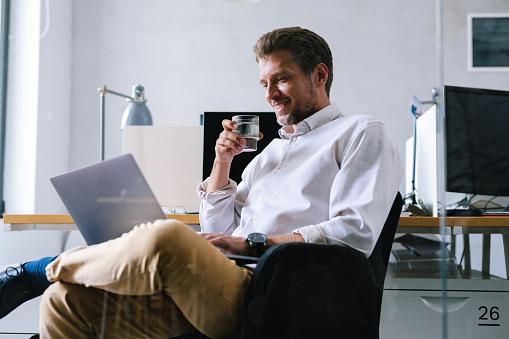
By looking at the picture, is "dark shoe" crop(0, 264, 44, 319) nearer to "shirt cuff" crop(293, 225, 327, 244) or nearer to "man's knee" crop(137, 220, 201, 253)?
"man's knee" crop(137, 220, 201, 253)

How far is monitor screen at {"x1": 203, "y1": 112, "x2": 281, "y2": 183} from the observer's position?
110 centimetres

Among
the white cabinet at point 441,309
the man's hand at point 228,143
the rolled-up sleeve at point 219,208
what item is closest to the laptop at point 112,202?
the man's hand at point 228,143

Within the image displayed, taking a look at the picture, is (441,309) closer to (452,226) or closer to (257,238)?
(452,226)

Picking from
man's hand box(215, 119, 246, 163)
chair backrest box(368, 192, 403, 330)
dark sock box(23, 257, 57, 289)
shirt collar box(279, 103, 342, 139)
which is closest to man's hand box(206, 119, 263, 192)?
man's hand box(215, 119, 246, 163)

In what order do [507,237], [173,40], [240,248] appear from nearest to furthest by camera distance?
1. [240,248]
2. [507,237]
3. [173,40]

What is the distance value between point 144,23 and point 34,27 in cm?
24

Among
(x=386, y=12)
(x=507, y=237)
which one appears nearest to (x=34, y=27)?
(x=386, y=12)

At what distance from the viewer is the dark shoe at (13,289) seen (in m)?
0.90

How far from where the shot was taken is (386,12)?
1.06m

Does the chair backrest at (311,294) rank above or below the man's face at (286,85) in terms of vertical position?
below

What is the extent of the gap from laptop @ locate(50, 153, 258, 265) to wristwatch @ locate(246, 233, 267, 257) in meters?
0.05

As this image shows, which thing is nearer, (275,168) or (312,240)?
(312,240)

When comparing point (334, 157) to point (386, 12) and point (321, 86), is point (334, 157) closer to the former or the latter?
point (321, 86)

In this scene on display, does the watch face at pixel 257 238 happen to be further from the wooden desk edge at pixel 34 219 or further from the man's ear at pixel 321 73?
the man's ear at pixel 321 73
